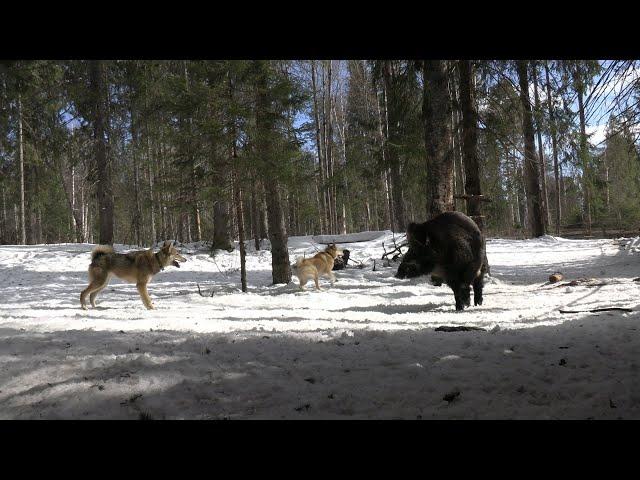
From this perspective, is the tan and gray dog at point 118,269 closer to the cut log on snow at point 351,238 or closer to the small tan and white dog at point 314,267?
the small tan and white dog at point 314,267

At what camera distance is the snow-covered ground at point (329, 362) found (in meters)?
2.87

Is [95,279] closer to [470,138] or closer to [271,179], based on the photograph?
[271,179]

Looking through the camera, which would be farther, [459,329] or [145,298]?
[145,298]

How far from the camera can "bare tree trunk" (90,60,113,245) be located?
20.3m

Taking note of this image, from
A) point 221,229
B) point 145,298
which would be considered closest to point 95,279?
point 145,298

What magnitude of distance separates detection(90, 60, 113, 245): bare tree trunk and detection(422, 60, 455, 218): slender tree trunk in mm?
16093

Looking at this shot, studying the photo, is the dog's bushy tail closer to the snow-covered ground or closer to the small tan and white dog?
the snow-covered ground

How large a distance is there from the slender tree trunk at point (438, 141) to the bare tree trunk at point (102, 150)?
16.1 metres

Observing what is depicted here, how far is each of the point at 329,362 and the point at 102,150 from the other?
20.5 m

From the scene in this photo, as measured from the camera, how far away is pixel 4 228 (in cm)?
3956

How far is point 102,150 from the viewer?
20.5 metres

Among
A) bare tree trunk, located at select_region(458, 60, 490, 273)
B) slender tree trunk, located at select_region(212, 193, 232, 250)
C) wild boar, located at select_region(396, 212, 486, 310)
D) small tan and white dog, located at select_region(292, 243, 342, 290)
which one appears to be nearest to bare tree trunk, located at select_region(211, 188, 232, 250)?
slender tree trunk, located at select_region(212, 193, 232, 250)
